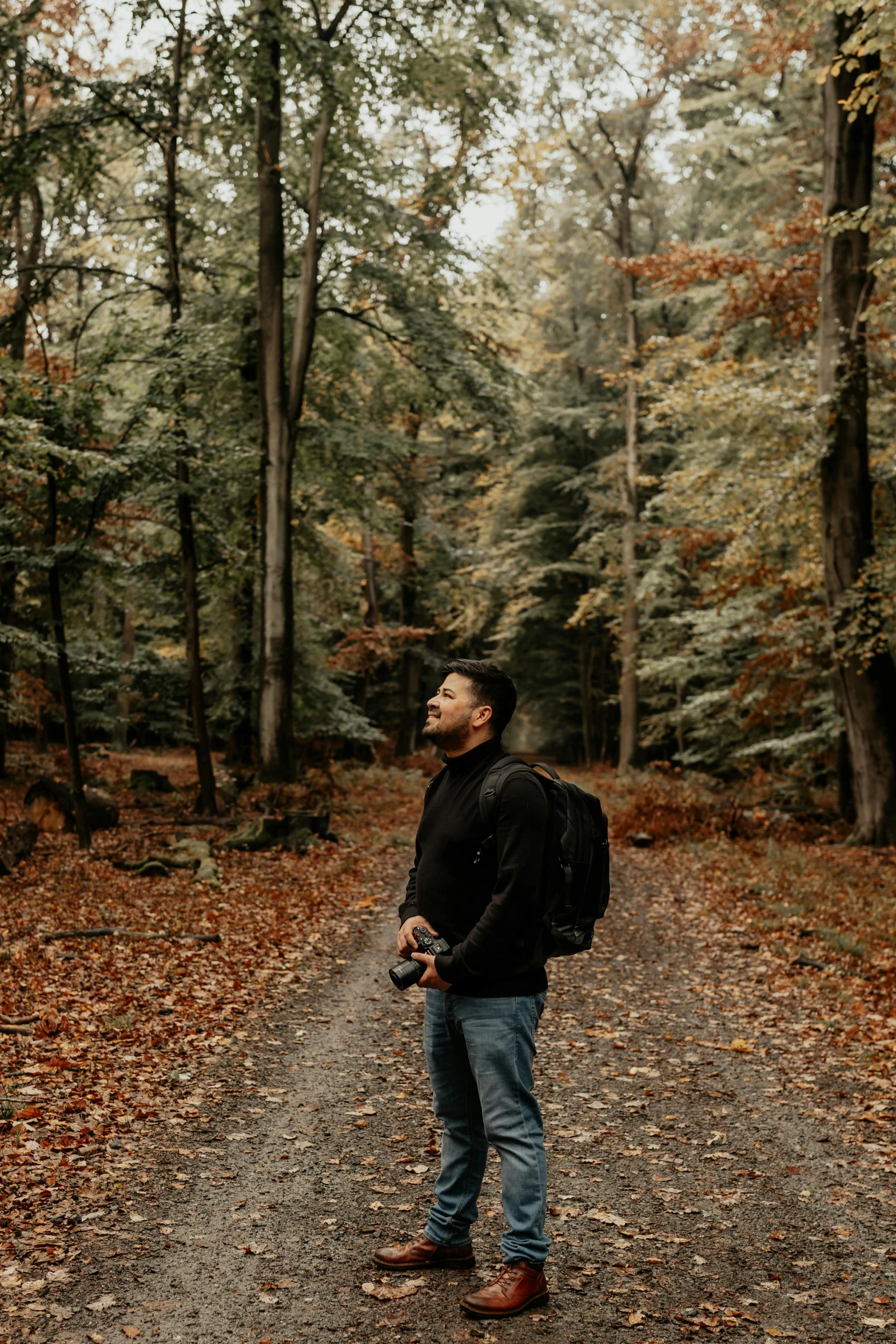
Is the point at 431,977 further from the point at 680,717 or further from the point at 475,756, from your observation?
the point at 680,717

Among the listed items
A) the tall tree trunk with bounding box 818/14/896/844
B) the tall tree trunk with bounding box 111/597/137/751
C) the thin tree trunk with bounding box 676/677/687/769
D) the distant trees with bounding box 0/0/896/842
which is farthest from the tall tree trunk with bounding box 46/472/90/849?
the tall tree trunk with bounding box 111/597/137/751

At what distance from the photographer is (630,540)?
24.9 meters

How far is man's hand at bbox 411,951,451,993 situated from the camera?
3.42m

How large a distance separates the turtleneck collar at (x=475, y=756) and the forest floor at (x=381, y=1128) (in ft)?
6.13

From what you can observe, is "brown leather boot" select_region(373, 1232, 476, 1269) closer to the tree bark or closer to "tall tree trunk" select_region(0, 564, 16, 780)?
"tall tree trunk" select_region(0, 564, 16, 780)

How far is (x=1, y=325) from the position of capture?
1199 cm

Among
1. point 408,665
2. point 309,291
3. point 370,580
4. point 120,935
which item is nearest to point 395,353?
point 309,291

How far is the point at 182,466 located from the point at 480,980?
10.7 metres

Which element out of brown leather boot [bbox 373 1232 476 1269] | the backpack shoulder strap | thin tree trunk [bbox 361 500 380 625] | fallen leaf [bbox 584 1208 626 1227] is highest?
thin tree trunk [bbox 361 500 380 625]

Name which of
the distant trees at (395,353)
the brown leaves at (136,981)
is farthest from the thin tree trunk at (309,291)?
the brown leaves at (136,981)

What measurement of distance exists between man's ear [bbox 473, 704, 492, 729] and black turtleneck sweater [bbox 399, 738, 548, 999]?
76 mm

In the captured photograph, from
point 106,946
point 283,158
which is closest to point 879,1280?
point 106,946

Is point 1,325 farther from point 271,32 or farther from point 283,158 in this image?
point 283,158

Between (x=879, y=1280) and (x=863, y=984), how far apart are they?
168 inches
